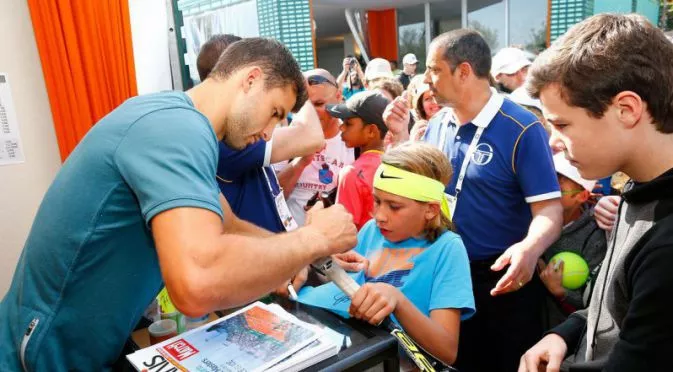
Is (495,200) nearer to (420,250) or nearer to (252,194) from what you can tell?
(420,250)

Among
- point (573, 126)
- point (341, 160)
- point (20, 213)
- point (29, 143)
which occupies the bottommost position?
point (20, 213)

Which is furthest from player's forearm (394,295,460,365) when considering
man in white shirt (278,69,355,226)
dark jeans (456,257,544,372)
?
man in white shirt (278,69,355,226)

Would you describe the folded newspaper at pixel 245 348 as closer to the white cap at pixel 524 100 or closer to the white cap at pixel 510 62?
the white cap at pixel 524 100

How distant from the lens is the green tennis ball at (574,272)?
2152mm

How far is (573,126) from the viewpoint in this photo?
1061mm

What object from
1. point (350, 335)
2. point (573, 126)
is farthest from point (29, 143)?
point (573, 126)

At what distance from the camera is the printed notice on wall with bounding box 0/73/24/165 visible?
3.01 m

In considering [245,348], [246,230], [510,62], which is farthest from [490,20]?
[245,348]

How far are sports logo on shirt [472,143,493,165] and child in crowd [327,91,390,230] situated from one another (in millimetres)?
527

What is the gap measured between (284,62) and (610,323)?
1.15 metres

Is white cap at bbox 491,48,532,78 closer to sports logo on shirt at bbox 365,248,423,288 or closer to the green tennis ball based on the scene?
the green tennis ball

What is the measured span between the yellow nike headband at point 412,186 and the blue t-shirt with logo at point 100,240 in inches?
32.3

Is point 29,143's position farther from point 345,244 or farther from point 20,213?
point 345,244

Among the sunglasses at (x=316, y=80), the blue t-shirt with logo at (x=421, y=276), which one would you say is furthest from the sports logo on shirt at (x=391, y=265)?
the sunglasses at (x=316, y=80)
